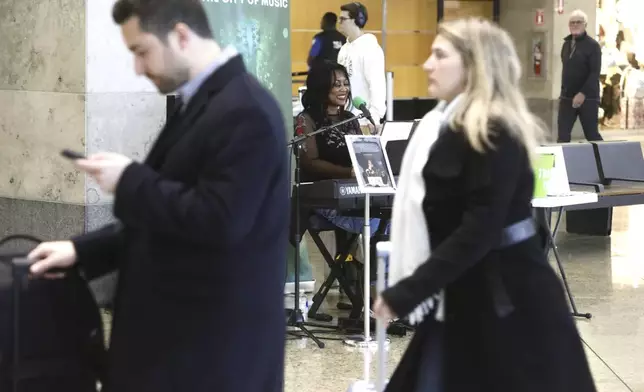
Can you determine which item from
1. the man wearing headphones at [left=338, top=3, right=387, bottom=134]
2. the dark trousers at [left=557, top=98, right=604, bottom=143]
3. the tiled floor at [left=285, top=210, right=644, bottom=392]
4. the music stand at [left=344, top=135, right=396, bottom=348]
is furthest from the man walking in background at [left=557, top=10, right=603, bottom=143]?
the music stand at [left=344, top=135, right=396, bottom=348]

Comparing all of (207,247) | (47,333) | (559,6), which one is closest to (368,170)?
(47,333)

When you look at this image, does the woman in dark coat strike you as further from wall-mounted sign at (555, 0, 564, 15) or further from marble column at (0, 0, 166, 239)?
wall-mounted sign at (555, 0, 564, 15)

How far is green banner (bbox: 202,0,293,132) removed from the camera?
23.0ft

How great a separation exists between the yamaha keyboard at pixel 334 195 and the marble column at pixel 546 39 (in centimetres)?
1363

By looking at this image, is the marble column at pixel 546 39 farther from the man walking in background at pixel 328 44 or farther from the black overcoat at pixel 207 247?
the black overcoat at pixel 207 247

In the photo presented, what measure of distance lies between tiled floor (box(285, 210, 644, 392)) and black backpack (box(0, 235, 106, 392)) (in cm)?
281

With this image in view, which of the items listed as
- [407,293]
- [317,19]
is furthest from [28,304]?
[317,19]

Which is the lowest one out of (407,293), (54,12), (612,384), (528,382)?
(612,384)

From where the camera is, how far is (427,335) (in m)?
3.37

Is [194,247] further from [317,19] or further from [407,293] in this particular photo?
[317,19]

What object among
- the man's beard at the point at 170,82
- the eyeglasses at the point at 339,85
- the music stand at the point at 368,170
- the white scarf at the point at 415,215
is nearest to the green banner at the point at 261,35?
the eyeglasses at the point at 339,85

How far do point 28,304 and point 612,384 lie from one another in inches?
147

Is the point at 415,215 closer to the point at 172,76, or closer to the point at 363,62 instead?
the point at 172,76

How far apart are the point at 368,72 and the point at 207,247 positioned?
7.25 m
